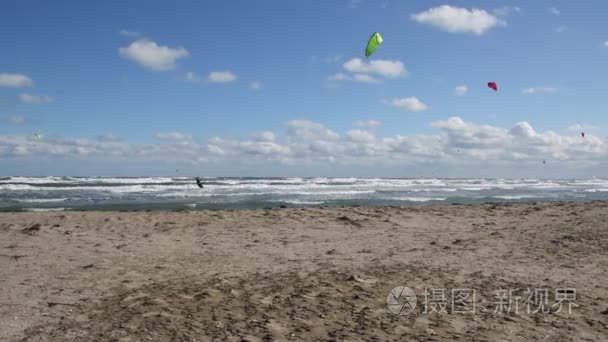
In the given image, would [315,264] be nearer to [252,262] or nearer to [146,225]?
[252,262]

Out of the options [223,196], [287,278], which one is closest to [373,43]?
[287,278]

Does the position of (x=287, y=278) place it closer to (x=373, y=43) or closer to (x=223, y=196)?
(x=373, y=43)

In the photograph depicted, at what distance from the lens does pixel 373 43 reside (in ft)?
35.4

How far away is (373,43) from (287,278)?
22.1ft

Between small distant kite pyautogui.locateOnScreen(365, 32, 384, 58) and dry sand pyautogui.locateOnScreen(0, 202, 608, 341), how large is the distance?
14.1ft

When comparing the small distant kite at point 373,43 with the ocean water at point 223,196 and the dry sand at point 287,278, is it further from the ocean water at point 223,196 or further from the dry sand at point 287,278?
the ocean water at point 223,196

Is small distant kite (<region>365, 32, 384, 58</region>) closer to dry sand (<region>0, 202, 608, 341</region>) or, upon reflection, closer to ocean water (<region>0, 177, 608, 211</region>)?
dry sand (<region>0, 202, 608, 341</region>)

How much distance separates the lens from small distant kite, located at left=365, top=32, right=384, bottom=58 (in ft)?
33.9

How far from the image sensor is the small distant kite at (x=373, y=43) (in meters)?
10.3

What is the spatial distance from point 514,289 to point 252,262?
13.0 feet

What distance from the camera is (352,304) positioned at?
509 centimetres

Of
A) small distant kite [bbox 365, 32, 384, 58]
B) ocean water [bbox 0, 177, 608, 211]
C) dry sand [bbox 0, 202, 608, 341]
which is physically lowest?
dry sand [bbox 0, 202, 608, 341]

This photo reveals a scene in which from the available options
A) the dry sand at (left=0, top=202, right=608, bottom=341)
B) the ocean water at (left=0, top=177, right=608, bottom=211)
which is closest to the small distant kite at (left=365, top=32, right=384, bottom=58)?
the dry sand at (left=0, top=202, right=608, bottom=341)

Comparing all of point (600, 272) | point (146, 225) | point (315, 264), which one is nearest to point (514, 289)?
point (600, 272)
